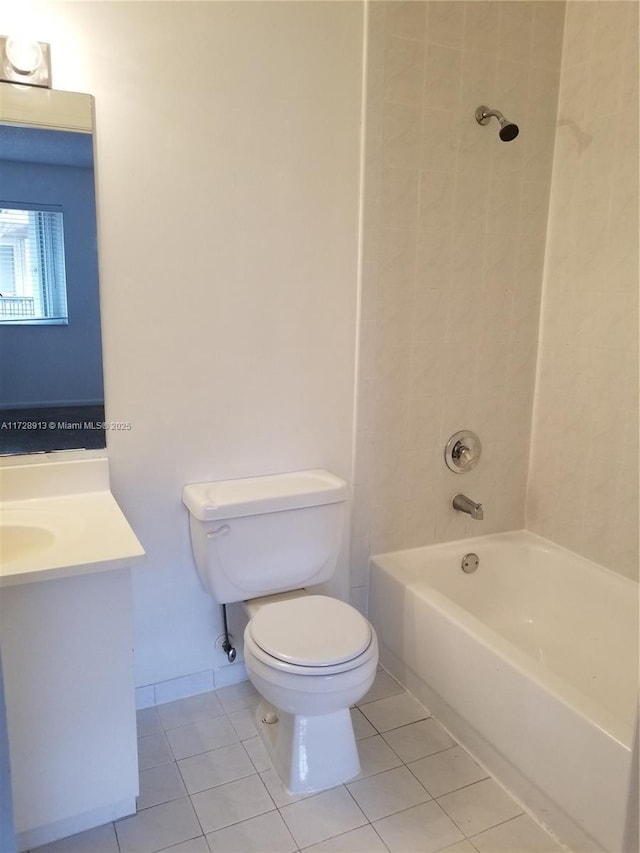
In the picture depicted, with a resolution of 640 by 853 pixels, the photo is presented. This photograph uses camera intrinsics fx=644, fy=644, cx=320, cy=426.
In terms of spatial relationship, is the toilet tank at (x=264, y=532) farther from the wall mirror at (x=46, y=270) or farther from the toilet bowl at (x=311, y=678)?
the wall mirror at (x=46, y=270)

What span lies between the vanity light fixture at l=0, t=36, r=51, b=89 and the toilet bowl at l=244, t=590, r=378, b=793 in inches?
61.3

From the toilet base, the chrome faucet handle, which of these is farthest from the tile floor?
the chrome faucet handle

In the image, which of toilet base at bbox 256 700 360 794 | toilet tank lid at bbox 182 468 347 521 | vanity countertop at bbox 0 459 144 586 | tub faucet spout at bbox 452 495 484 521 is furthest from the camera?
tub faucet spout at bbox 452 495 484 521

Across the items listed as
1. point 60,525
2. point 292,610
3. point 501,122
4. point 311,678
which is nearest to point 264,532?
point 292,610

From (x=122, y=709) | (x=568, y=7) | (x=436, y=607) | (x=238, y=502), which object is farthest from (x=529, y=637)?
(x=568, y=7)

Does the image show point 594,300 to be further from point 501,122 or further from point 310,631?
point 310,631

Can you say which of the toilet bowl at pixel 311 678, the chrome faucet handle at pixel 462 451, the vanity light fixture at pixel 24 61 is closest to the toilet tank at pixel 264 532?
the toilet bowl at pixel 311 678

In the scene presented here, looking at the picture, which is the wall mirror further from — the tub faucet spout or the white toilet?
the tub faucet spout

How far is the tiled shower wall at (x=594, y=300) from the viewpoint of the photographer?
2135mm

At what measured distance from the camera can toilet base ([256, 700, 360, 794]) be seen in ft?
5.84

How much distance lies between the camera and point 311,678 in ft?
5.37

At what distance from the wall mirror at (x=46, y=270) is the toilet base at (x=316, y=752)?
103cm

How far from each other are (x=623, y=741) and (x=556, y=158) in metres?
1.96

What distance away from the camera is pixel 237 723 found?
2057 mm
